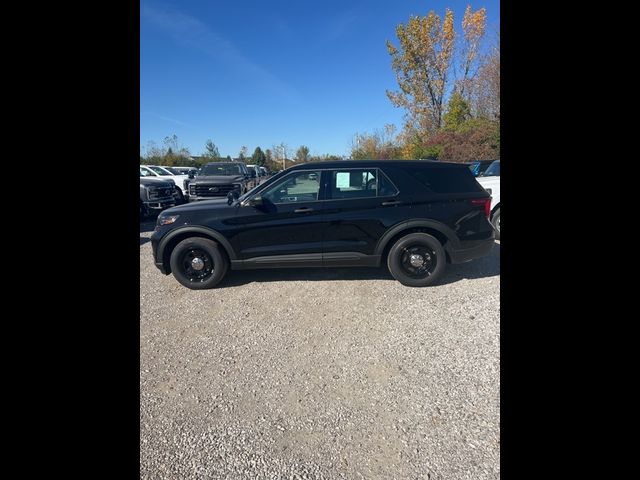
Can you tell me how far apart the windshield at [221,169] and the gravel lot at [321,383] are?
9.86 m

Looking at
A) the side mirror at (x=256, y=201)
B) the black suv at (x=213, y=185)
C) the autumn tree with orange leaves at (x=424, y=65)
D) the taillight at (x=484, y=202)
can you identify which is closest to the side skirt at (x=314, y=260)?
the side mirror at (x=256, y=201)

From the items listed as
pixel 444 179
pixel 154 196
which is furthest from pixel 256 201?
pixel 154 196

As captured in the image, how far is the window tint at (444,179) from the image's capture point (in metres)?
4.04

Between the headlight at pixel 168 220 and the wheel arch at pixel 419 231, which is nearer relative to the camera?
the wheel arch at pixel 419 231

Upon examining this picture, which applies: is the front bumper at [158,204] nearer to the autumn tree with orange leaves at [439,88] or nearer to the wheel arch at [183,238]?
the wheel arch at [183,238]

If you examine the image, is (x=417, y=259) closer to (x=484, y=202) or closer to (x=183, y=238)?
(x=484, y=202)

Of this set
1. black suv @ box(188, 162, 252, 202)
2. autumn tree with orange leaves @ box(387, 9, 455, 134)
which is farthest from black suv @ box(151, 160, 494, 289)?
autumn tree with orange leaves @ box(387, 9, 455, 134)

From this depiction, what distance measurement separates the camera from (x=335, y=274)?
179 inches
